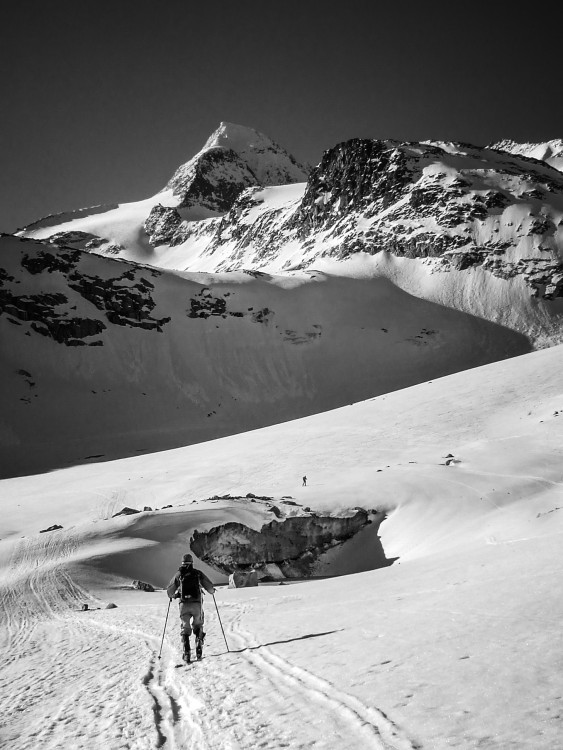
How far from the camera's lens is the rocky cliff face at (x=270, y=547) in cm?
2000

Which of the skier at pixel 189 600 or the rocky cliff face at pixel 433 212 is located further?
the rocky cliff face at pixel 433 212

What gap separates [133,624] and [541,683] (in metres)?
8.65

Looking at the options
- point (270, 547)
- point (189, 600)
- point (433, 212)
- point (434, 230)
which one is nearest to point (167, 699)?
point (189, 600)

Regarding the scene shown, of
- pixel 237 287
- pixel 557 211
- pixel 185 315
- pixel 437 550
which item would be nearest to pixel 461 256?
pixel 557 211

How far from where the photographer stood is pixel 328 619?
9.26m

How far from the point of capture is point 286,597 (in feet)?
43.1

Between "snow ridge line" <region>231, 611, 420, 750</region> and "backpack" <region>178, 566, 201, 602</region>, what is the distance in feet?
5.44

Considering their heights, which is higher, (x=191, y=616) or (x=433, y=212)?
(x=433, y=212)

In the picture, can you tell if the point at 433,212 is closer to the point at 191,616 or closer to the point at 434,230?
the point at 434,230

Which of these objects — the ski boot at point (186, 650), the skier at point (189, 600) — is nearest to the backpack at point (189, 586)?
the skier at point (189, 600)

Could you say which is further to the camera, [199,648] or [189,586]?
[189,586]

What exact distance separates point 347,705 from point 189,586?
14.1 feet

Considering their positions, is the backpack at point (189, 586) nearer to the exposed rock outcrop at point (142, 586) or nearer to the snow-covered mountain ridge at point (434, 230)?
the exposed rock outcrop at point (142, 586)

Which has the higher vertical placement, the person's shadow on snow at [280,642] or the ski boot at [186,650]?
the ski boot at [186,650]
